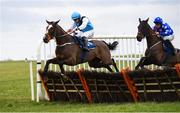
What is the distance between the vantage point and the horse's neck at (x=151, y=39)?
1589 centimetres

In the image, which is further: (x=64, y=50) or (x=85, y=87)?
(x=64, y=50)

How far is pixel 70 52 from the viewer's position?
1570 centimetres

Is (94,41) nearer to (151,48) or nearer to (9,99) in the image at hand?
(151,48)

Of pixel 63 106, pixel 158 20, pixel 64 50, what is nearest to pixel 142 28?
pixel 158 20

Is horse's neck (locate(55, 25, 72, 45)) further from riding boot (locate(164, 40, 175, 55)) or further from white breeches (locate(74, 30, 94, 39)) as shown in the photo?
riding boot (locate(164, 40, 175, 55))

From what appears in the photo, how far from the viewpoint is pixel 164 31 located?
15852 millimetres

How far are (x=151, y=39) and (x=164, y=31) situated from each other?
0.42 metres

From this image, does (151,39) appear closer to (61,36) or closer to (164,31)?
(164,31)

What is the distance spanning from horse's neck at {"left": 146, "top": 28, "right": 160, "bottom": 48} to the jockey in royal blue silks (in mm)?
144

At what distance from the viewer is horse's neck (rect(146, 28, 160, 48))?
1589 cm

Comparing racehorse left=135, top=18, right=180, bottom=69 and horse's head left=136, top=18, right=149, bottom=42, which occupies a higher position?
horse's head left=136, top=18, right=149, bottom=42

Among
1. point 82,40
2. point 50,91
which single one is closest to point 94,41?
point 82,40

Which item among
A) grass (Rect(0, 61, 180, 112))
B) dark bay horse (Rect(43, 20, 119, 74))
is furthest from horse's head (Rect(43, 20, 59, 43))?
grass (Rect(0, 61, 180, 112))

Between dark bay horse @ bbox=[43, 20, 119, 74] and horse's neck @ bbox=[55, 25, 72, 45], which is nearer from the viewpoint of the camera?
dark bay horse @ bbox=[43, 20, 119, 74]
